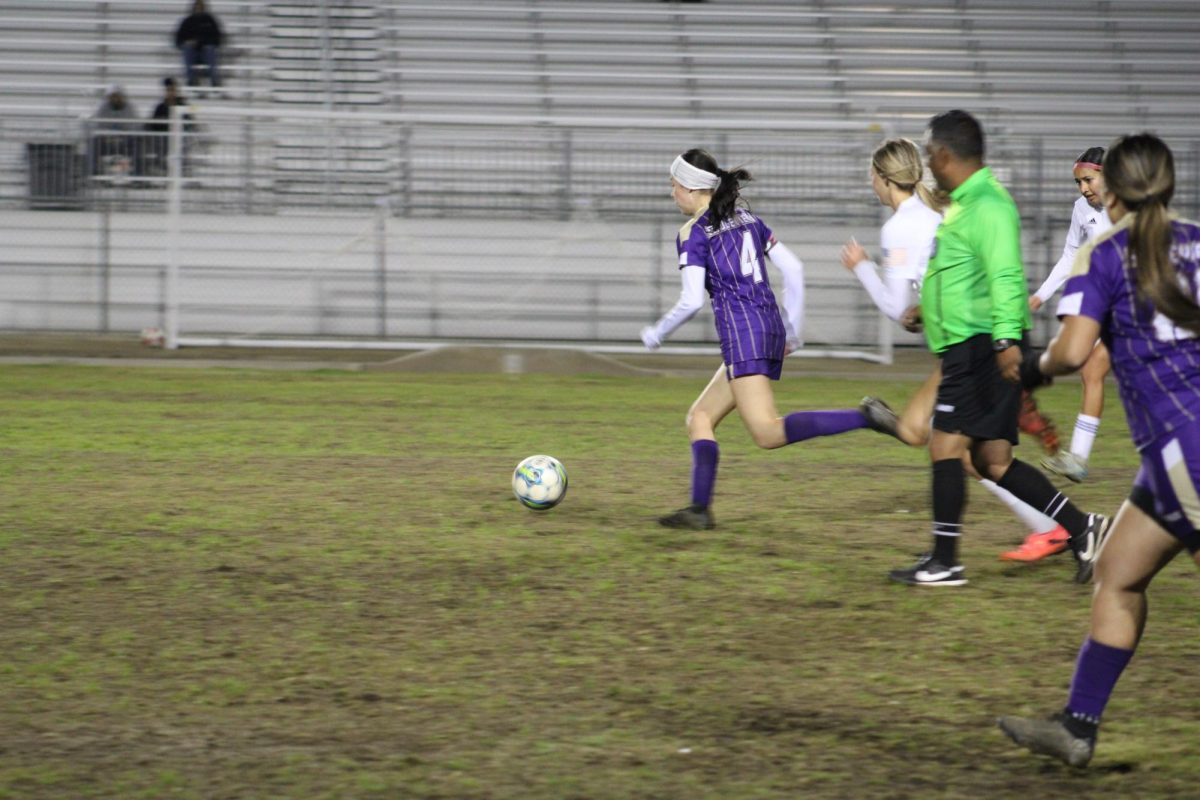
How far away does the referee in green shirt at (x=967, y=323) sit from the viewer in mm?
5652

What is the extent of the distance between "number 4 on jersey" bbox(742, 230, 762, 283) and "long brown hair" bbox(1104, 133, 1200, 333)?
340 cm

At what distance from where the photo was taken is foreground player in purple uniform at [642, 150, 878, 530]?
725 cm

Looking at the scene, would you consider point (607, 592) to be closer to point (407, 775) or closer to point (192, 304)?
point (407, 775)

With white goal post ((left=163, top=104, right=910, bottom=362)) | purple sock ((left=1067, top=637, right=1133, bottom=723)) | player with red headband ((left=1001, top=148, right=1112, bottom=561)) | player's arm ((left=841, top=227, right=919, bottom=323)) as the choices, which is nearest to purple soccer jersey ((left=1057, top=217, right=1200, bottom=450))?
purple sock ((left=1067, top=637, right=1133, bottom=723))

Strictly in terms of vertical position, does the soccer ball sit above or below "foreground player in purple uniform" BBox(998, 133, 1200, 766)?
below

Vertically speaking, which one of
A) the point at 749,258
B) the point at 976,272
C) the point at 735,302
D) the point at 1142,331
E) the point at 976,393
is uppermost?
the point at 749,258

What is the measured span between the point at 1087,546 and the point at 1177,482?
261 cm

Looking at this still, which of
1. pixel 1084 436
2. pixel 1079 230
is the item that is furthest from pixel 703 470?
pixel 1079 230

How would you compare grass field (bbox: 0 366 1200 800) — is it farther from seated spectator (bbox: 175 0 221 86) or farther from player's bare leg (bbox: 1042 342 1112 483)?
seated spectator (bbox: 175 0 221 86)

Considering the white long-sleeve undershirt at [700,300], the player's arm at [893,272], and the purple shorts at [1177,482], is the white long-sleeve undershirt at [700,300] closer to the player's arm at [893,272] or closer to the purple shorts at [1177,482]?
the player's arm at [893,272]

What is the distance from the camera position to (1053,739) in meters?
4.00

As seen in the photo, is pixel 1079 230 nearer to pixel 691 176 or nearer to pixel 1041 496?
pixel 691 176

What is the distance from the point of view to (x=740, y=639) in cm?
532

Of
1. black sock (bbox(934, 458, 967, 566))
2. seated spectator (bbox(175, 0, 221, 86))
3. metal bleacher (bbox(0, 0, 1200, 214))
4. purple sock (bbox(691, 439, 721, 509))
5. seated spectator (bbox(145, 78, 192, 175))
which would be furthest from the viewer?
metal bleacher (bbox(0, 0, 1200, 214))
